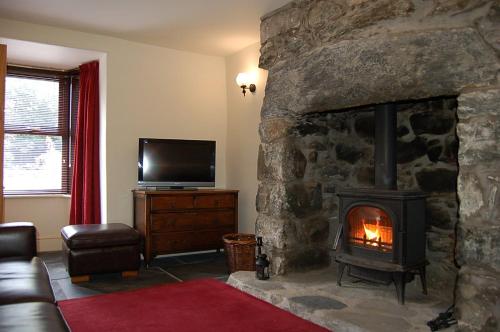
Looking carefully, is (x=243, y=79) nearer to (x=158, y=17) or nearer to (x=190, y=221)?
(x=158, y=17)

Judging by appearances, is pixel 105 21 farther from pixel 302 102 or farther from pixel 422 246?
pixel 422 246

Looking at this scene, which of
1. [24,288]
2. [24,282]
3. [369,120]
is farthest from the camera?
[369,120]

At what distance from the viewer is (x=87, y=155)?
15.2ft

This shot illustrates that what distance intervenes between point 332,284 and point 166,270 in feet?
5.67

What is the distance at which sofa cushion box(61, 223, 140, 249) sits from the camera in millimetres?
3557

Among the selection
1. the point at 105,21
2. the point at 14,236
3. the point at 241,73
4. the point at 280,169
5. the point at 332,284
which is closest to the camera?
the point at 14,236

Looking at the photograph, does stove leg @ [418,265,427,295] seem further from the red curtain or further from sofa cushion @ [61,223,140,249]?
the red curtain

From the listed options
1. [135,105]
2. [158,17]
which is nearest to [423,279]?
[158,17]

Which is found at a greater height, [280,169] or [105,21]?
[105,21]

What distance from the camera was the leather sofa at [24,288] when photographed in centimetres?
161

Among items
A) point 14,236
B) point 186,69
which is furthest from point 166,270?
point 186,69

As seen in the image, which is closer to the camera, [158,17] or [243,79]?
[158,17]

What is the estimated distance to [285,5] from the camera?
11.3ft

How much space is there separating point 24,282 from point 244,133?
9.96ft
